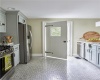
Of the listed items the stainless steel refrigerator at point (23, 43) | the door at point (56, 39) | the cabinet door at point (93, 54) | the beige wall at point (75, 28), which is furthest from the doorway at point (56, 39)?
the stainless steel refrigerator at point (23, 43)

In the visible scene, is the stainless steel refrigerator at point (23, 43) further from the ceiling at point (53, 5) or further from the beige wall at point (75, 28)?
the beige wall at point (75, 28)

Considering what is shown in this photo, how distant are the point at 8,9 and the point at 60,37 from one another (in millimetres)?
2911

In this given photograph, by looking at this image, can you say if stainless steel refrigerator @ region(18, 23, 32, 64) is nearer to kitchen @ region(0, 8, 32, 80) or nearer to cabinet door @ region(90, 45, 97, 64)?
kitchen @ region(0, 8, 32, 80)

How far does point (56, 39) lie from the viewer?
6.17 m

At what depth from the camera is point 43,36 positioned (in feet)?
21.3

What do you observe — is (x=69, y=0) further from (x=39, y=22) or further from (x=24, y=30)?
(x=39, y=22)

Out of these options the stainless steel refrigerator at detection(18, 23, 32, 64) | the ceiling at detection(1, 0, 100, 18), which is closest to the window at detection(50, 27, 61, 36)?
the ceiling at detection(1, 0, 100, 18)

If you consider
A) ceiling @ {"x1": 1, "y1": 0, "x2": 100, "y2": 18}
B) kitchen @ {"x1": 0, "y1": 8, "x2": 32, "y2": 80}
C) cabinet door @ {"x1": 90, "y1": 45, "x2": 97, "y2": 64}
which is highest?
ceiling @ {"x1": 1, "y1": 0, "x2": 100, "y2": 18}

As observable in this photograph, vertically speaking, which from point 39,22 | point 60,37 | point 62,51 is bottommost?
point 62,51

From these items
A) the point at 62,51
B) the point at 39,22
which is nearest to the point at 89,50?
the point at 62,51

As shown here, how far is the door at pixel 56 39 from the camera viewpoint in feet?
19.4

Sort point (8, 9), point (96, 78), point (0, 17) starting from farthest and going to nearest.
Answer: point (8, 9)
point (0, 17)
point (96, 78)

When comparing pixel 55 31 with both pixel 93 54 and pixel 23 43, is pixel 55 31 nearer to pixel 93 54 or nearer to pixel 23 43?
pixel 23 43

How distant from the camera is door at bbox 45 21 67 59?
5.91 meters
